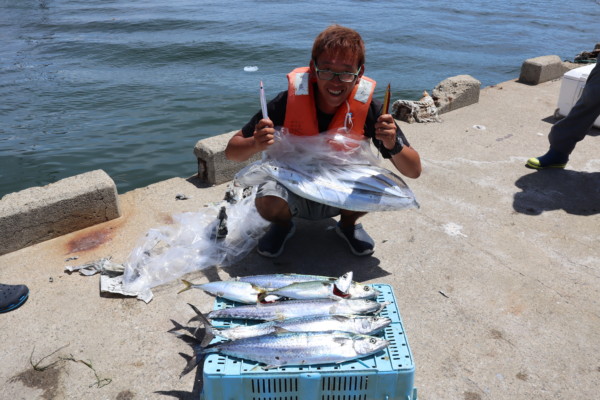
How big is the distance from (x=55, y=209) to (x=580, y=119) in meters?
5.16

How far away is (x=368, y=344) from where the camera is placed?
7.66ft

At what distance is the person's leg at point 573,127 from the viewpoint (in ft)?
15.4

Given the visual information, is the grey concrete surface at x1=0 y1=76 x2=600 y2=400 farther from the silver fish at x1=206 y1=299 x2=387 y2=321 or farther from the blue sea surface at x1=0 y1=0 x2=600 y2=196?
the blue sea surface at x1=0 y1=0 x2=600 y2=196

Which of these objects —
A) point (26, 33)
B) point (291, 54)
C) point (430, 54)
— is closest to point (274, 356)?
point (291, 54)

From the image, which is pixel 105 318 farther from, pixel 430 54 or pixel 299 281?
pixel 430 54

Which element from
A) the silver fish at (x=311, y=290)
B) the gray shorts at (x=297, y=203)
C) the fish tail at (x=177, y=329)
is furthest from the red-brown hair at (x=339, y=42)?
the fish tail at (x=177, y=329)

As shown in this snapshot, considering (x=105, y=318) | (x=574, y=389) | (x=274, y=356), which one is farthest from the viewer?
(x=105, y=318)

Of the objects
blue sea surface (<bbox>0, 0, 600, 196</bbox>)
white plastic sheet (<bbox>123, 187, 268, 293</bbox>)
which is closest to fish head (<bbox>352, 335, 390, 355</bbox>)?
white plastic sheet (<bbox>123, 187, 268, 293</bbox>)

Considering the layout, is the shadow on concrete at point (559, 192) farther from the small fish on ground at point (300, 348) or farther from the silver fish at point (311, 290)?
the small fish on ground at point (300, 348)

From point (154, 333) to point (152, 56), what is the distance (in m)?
14.1

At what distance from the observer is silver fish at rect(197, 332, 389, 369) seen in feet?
7.56

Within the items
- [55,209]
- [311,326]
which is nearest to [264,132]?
[311,326]

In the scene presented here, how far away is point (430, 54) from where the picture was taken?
16172mm

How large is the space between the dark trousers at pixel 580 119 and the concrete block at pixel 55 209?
4590 millimetres
